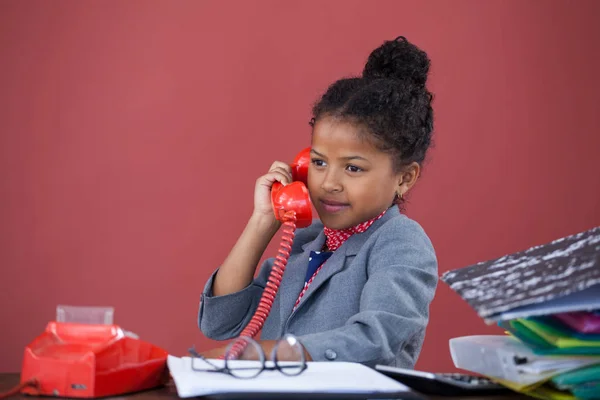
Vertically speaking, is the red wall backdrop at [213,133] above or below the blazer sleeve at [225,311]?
above

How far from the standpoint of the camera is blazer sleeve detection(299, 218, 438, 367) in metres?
1.05

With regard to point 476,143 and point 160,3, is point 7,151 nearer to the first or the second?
point 160,3

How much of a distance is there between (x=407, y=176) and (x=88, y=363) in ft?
3.15

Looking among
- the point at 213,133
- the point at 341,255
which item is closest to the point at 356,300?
the point at 341,255

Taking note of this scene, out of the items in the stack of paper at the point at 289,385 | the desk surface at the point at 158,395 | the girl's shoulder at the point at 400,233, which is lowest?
→ the desk surface at the point at 158,395

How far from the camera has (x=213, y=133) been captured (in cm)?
244

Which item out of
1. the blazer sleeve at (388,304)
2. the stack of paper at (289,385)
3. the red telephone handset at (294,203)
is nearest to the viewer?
the stack of paper at (289,385)

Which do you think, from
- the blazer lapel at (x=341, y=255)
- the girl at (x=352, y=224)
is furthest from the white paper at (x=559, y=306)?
the blazer lapel at (x=341, y=255)

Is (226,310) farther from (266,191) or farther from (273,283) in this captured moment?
(266,191)

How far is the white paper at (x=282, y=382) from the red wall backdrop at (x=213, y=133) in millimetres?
1554

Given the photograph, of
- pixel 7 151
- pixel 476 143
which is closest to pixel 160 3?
pixel 7 151

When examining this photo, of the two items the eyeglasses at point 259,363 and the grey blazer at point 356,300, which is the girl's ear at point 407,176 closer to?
the grey blazer at point 356,300

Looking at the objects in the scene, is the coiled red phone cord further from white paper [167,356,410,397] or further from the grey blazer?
white paper [167,356,410,397]

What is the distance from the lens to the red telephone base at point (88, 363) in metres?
0.76
